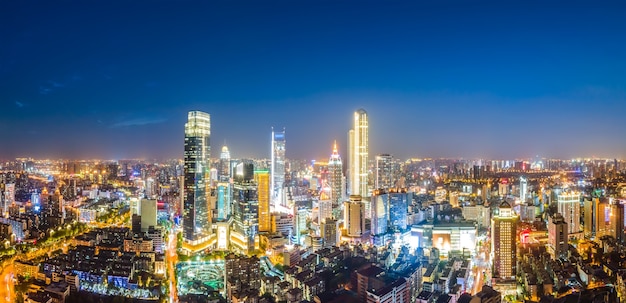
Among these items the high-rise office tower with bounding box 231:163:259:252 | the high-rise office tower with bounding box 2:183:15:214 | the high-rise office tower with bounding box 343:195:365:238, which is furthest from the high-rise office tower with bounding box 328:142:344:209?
the high-rise office tower with bounding box 2:183:15:214

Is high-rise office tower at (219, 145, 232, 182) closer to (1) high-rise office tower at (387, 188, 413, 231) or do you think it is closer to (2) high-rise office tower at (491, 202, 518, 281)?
(1) high-rise office tower at (387, 188, 413, 231)

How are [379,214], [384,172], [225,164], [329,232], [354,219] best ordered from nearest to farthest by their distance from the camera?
[329,232]
[354,219]
[379,214]
[225,164]
[384,172]

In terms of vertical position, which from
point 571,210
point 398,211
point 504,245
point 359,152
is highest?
point 359,152

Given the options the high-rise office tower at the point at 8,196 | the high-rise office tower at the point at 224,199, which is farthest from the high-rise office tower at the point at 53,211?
the high-rise office tower at the point at 224,199

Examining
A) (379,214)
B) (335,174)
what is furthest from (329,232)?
(335,174)

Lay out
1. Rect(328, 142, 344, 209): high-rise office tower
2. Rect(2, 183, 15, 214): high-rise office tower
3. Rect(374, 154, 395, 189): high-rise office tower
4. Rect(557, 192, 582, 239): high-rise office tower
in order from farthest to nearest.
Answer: Rect(374, 154, 395, 189): high-rise office tower < Rect(328, 142, 344, 209): high-rise office tower < Rect(2, 183, 15, 214): high-rise office tower < Rect(557, 192, 582, 239): high-rise office tower

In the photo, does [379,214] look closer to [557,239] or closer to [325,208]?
[325,208]

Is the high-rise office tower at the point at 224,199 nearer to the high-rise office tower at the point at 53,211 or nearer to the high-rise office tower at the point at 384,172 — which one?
the high-rise office tower at the point at 53,211
